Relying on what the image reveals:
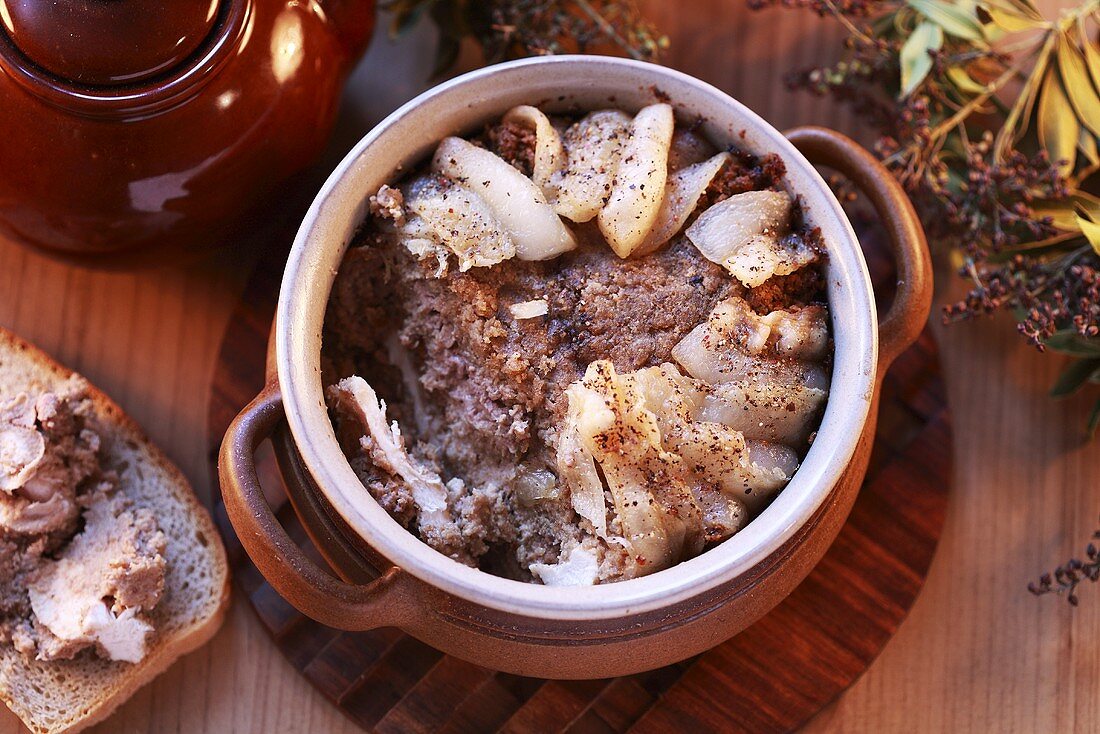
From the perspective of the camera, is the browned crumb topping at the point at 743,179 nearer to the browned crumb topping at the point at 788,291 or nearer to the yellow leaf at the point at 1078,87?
the browned crumb topping at the point at 788,291

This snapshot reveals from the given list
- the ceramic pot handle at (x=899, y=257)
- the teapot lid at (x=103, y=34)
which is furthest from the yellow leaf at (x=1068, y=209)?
the teapot lid at (x=103, y=34)

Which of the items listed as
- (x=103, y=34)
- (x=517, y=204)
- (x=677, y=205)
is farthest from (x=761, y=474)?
(x=103, y=34)

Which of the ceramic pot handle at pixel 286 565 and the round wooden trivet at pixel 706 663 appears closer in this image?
the ceramic pot handle at pixel 286 565

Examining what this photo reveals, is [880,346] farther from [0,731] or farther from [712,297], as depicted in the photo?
[0,731]

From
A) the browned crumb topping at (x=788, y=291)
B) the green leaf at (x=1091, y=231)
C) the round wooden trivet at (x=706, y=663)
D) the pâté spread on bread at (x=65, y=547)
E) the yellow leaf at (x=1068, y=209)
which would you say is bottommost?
the round wooden trivet at (x=706, y=663)

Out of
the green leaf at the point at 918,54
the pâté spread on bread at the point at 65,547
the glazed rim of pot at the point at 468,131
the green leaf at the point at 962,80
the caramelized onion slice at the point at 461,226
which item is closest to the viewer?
the glazed rim of pot at the point at 468,131

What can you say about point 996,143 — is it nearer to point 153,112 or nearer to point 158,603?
point 153,112
